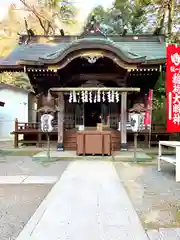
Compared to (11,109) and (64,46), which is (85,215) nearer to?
(64,46)

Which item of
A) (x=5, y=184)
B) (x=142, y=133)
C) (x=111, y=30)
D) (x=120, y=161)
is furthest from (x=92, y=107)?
(x=111, y=30)

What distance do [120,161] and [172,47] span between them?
13.1 ft

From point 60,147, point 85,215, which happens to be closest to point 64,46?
point 60,147

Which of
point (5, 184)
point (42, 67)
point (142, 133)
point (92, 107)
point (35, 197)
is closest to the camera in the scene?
point (35, 197)

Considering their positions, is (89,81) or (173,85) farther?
(89,81)

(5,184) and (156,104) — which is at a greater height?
(156,104)

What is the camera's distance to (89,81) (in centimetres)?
1322

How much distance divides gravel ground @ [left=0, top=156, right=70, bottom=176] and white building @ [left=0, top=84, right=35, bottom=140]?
1161cm

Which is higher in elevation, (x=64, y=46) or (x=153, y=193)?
(x=64, y=46)

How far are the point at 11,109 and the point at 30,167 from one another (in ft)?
45.0

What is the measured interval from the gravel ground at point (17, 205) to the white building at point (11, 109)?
15.6 metres

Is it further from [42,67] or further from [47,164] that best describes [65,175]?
[42,67]

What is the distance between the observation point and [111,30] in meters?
28.9

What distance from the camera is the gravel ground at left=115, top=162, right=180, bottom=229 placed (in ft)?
12.5
